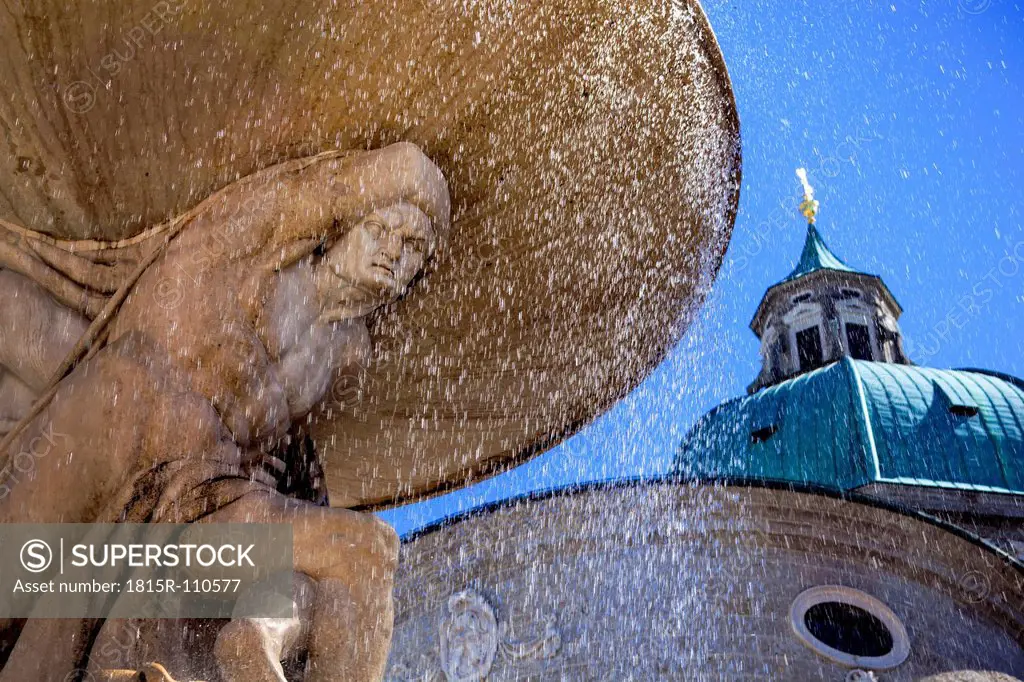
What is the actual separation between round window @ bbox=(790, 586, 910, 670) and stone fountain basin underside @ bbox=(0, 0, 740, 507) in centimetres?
1397

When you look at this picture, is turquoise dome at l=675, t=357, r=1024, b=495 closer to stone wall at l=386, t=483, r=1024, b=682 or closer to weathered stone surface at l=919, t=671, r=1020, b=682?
stone wall at l=386, t=483, r=1024, b=682

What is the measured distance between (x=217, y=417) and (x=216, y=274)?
17.9 inches

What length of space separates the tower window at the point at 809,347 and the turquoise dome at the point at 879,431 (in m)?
3.02

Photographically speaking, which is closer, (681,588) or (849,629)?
(849,629)

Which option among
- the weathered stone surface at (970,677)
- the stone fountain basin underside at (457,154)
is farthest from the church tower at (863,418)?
the stone fountain basin underside at (457,154)

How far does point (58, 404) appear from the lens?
2744 millimetres

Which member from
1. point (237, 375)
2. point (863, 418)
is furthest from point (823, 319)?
point (237, 375)

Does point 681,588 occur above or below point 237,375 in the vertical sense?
above

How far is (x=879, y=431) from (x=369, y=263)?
3010cm

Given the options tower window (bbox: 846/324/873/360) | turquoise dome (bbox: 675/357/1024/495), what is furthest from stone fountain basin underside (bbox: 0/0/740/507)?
tower window (bbox: 846/324/873/360)

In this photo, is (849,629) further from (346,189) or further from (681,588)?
(346,189)

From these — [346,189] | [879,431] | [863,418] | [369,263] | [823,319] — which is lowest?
[369,263]

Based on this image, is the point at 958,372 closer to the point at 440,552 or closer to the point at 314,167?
the point at 440,552

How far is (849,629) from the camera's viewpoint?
57.4ft
